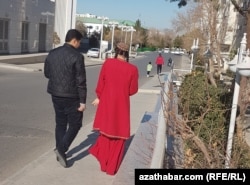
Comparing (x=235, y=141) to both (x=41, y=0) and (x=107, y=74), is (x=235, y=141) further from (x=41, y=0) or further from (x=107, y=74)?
(x=41, y=0)

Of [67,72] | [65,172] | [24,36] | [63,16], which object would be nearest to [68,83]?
[67,72]

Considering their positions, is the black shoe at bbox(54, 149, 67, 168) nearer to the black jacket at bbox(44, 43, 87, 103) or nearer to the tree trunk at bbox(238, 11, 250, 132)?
the black jacket at bbox(44, 43, 87, 103)

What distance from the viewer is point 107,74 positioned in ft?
16.5

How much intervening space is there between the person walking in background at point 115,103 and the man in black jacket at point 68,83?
27cm

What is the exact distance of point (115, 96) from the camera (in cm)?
500

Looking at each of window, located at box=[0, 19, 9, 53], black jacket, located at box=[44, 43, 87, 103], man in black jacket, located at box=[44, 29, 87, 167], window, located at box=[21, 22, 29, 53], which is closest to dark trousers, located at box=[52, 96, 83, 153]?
man in black jacket, located at box=[44, 29, 87, 167]

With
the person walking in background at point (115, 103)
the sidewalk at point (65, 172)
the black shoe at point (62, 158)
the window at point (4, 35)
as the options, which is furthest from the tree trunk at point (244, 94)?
the window at point (4, 35)

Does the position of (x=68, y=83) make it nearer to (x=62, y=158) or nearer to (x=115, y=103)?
(x=115, y=103)

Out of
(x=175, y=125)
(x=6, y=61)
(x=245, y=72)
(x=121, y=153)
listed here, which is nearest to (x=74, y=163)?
(x=121, y=153)

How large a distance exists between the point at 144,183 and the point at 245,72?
2274mm

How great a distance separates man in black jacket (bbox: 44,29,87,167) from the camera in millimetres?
5016

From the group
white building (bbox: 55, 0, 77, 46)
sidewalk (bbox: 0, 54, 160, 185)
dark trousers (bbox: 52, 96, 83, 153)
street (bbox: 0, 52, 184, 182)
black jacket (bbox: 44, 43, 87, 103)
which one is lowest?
street (bbox: 0, 52, 184, 182)

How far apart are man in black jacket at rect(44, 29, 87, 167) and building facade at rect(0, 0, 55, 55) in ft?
102

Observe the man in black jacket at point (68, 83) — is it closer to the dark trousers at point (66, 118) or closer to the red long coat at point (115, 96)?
the dark trousers at point (66, 118)
